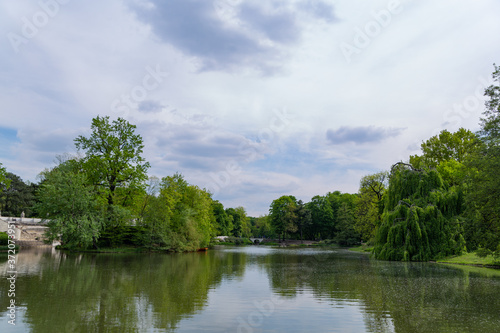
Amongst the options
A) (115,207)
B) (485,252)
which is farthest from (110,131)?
(485,252)

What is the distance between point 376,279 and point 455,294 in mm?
4794

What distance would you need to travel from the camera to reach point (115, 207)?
3809cm

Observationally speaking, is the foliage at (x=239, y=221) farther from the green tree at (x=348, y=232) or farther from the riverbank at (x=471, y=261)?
the riverbank at (x=471, y=261)

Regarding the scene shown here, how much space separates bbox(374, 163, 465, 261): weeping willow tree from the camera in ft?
94.8

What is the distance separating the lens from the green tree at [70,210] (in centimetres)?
3506

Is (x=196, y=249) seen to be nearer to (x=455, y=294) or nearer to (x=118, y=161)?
(x=118, y=161)

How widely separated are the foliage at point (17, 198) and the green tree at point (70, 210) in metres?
56.5

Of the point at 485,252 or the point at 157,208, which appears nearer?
the point at 485,252

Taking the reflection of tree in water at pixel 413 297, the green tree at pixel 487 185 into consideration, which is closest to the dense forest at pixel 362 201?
the green tree at pixel 487 185

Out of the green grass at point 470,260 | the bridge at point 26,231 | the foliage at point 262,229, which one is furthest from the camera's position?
the foliage at point 262,229

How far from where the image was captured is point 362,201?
5988cm

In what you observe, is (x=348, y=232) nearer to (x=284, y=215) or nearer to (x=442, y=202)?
(x=284, y=215)

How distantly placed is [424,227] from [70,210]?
3349 centimetres

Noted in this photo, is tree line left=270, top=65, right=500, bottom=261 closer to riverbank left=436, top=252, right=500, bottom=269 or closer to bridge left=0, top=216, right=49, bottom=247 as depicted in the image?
riverbank left=436, top=252, right=500, bottom=269
